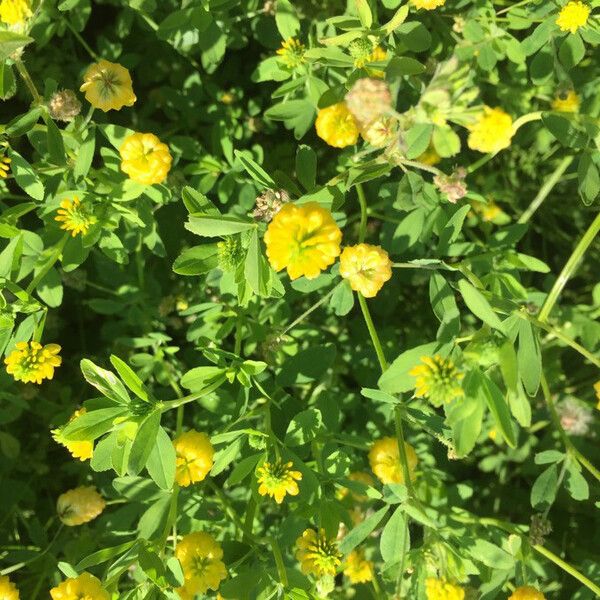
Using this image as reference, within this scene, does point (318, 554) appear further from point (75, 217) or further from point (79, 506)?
point (75, 217)

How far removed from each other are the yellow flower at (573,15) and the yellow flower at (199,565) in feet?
6.91

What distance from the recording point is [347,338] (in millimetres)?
2938

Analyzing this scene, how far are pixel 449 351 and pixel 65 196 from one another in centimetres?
134

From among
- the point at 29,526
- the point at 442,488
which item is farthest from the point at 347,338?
the point at 29,526

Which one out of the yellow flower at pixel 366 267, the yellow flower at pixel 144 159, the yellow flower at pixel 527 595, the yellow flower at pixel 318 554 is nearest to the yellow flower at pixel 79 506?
the yellow flower at pixel 318 554

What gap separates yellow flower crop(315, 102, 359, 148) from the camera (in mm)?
2068

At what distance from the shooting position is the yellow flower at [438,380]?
5.80 ft

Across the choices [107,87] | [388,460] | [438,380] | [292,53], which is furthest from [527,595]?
[107,87]

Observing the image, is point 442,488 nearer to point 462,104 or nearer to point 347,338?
point 347,338

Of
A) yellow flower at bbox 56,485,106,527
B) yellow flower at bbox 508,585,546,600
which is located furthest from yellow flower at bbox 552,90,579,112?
yellow flower at bbox 56,485,106,527

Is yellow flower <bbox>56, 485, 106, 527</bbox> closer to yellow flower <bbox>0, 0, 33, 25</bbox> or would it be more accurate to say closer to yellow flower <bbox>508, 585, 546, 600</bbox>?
yellow flower <bbox>508, 585, 546, 600</bbox>

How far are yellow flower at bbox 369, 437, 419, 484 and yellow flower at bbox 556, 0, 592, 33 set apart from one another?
155cm

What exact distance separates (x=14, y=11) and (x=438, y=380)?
5.25ft

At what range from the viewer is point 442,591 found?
6.59 feet
